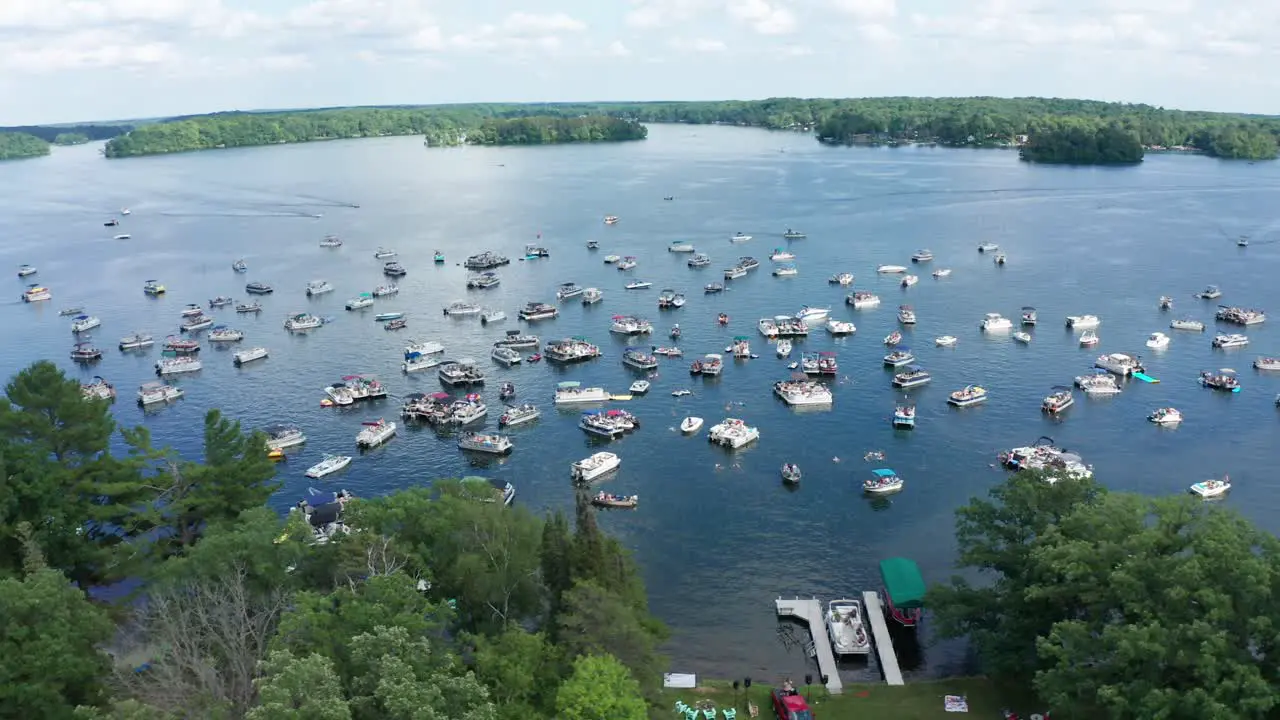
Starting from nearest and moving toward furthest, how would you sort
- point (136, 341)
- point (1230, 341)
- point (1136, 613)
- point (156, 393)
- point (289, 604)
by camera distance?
point (1136, 613) → point (289, 604) → point (156, 393) → point (1230, 341) → point (136, 341)

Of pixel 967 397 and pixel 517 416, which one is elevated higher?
pixel 967 397

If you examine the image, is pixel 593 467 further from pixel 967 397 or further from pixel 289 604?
pixel 967 397

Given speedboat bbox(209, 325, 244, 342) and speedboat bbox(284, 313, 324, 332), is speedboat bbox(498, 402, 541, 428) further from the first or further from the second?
speedboat bbox(209, 325, 244, 342)

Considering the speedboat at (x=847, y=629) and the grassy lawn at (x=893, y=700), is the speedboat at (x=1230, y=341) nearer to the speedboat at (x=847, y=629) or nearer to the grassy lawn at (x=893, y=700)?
the speedboat at (x=847, y=629)

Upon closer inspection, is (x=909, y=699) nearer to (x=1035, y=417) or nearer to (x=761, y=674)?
(x=761, y=674)

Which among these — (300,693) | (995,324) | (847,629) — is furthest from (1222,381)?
(300,693)

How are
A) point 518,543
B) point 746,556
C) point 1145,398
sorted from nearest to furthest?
point 518,543 < point 746,556 < point 1145,398

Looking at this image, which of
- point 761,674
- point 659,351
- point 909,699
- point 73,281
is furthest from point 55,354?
point 909,699

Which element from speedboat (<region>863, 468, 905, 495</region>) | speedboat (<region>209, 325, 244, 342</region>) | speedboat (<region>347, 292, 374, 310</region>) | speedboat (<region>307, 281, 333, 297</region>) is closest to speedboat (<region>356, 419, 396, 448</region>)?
speedboat (<region>209, 325, 244, 342</region>)
